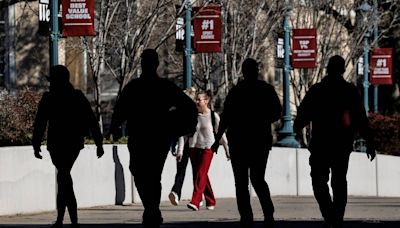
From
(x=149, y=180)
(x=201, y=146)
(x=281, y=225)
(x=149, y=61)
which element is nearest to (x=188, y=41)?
(x=201, y=146)

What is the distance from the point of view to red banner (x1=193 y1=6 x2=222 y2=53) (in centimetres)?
2439

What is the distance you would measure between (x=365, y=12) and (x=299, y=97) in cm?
313

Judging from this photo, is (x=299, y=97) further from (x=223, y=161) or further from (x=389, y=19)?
(x=223, y=161)

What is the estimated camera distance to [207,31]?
24.5m

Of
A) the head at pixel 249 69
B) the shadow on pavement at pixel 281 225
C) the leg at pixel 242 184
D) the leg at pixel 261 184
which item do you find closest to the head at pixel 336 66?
the head at pixel 249 69

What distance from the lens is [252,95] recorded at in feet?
43.1

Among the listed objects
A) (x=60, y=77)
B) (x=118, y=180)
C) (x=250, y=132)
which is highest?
(x=60, y=77)

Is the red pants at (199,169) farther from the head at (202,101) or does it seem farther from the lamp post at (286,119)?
the lamp post at (286,119)

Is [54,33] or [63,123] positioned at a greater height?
[54,33]

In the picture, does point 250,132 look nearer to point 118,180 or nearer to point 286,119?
point 118,180

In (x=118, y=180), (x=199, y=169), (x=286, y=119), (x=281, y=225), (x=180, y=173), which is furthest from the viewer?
(x=286, y=119)

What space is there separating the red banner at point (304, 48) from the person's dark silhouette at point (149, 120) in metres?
18.2

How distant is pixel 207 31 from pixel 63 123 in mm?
11569

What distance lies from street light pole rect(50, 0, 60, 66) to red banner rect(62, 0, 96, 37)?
0.35 meters
